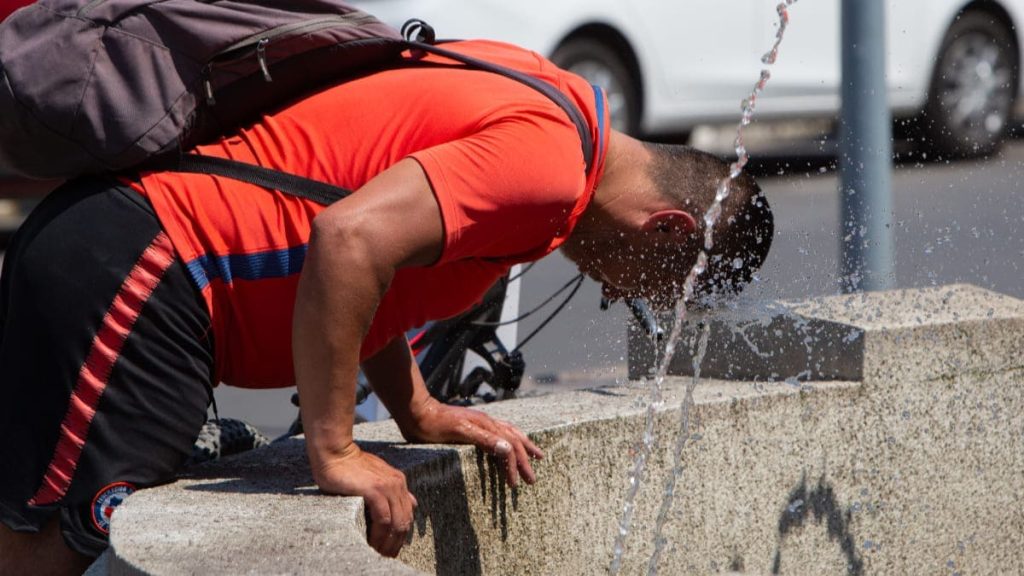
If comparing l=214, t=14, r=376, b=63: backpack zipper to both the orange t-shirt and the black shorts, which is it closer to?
the orange t-shirt

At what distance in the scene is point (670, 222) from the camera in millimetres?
2902

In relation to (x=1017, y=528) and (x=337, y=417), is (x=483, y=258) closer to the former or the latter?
(x=337, y=417)

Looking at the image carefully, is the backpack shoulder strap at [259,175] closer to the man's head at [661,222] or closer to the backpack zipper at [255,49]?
the backpack zipper at [255,49]

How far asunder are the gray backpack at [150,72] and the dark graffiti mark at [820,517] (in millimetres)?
1230

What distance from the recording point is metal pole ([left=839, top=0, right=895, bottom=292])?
4.25 metres

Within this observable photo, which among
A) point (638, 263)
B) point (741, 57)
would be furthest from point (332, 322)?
point (741, 57)

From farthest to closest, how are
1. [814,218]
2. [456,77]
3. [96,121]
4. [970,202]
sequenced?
[814,218]
[970,202]
[456,77]
[96,121]

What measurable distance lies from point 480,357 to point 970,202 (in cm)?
538

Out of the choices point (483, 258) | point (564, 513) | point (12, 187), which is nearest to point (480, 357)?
point (564, 513)

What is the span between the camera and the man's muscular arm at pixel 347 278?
2.37 meters

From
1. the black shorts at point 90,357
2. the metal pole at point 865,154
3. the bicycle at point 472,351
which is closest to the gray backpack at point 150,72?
the black shorts at point 90,357

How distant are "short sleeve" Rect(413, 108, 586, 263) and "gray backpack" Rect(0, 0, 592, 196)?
15 cm

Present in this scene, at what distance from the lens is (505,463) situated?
2951 mm

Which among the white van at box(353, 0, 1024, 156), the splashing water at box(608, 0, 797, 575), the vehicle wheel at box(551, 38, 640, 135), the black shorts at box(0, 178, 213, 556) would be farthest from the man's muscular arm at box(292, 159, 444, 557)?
the vehicle wheel at box(551, 38, 640, 135)
